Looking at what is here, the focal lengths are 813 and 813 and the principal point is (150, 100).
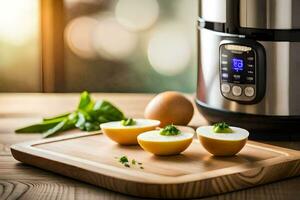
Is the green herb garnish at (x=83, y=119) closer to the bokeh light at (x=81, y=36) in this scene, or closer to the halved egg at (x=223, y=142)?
the halved egg at (x=223, y=142)

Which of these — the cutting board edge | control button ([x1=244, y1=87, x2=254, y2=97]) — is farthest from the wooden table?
control button ([x1=244, y1=87, x2=254, y2=97])

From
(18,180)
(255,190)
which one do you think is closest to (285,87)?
(255,190)

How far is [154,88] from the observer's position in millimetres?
2576

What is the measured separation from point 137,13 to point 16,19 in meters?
0.38

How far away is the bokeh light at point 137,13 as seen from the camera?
2.51 meters

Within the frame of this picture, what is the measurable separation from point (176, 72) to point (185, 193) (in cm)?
135

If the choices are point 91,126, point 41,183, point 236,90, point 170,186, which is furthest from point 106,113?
point 170,186

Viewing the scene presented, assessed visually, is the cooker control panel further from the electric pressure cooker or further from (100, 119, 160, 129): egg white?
(100, 119, 160, 129): egg white

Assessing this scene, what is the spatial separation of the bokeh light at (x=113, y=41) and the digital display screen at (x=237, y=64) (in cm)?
104

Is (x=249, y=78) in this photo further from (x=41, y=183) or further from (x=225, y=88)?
(x=41, y=183)

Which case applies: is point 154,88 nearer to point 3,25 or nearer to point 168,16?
point 168,16

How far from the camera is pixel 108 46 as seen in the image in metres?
2.56

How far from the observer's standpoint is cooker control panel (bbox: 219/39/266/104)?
1.50m

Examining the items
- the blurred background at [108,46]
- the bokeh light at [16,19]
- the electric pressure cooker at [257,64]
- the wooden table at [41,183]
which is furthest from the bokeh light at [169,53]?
the electric pressure cooker at [257,64]
